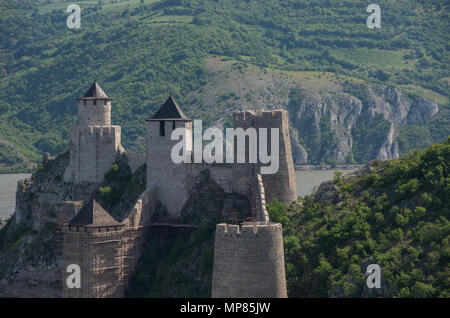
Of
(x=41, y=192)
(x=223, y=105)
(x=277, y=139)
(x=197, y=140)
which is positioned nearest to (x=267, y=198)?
(x=277, y=139)

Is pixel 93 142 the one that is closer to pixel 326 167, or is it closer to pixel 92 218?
pixel 92 218

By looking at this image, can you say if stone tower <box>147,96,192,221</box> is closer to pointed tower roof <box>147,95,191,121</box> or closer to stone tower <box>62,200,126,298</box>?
pointed tower roof <box>147,95,191,121</box>

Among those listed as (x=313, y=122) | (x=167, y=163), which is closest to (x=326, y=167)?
(x=313, y=122)

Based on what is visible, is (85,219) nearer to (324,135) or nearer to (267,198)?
(267,198)

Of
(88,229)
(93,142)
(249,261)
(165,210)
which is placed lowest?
(249,261)

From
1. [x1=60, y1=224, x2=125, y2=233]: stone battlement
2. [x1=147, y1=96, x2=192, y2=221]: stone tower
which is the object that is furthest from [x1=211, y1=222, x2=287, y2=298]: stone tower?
[x1=147, y1=96, x2=192, y2=221]: stone tower

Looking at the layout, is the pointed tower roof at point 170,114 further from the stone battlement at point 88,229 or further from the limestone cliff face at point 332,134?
the limestone cliff face at point 332,134
